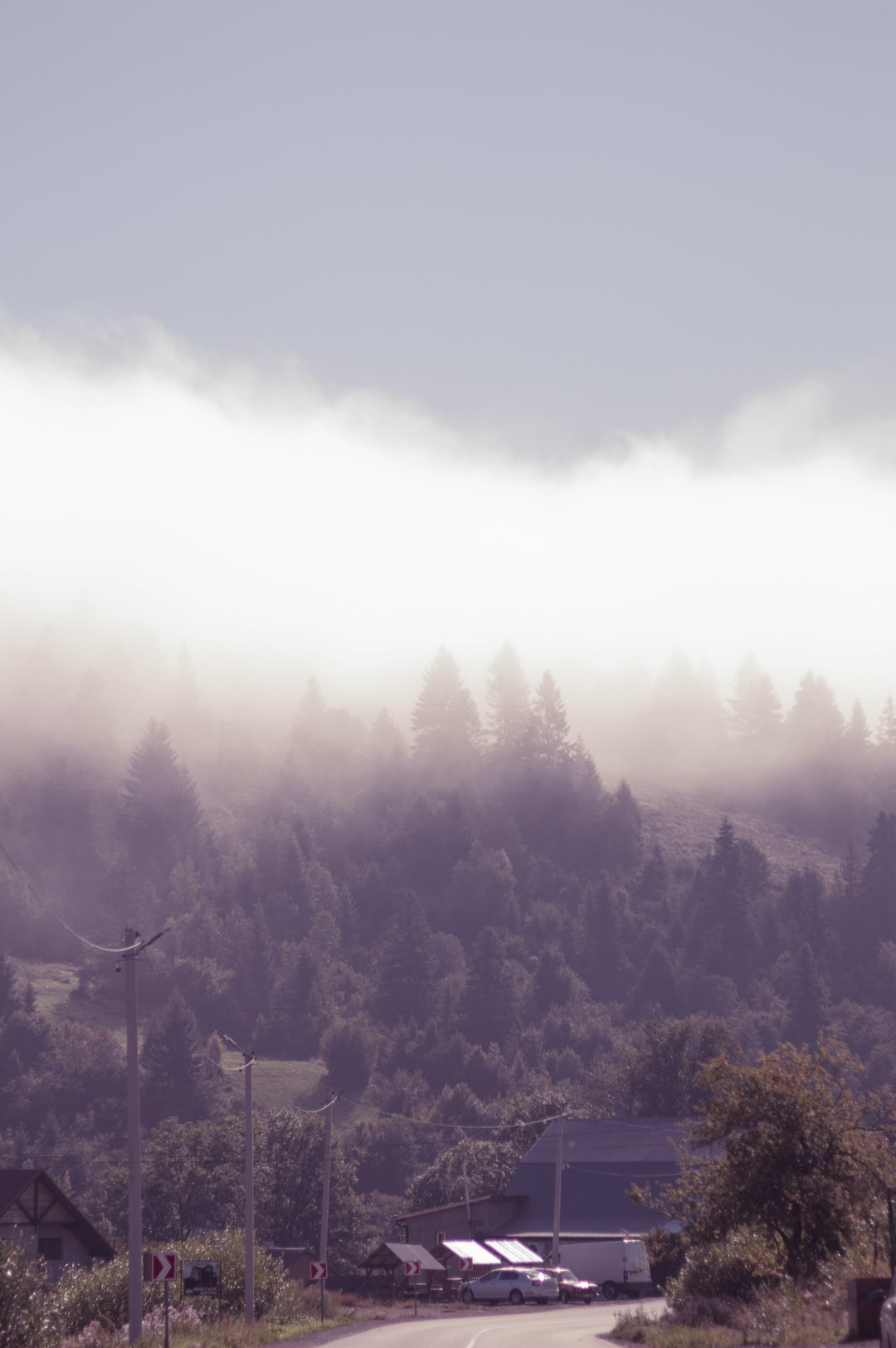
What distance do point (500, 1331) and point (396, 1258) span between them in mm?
33761

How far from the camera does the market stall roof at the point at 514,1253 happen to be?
79.0 metres

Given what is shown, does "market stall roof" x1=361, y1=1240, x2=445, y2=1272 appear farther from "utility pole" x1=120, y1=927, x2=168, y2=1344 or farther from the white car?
"utility pole" x1=120, y1=927, x2=168, y2=1344

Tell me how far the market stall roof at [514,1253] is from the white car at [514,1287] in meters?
12.8

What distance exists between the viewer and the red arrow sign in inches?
1180

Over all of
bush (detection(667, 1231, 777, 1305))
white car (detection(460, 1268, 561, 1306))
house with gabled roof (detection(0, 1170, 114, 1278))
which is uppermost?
bush (detection(667, 1231, 777, 1305))

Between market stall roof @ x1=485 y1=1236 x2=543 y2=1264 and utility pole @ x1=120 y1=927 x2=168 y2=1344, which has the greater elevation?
utility pole @ x1=120 y1=927 x2=168 y2=1344

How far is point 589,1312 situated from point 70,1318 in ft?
77.8

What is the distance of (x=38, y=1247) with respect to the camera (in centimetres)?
5659

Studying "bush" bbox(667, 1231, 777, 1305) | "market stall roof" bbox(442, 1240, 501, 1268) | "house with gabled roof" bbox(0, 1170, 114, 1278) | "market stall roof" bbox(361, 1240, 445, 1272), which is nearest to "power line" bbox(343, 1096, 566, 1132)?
"market stall roof" bbox(442, 1240, 501, 1268)

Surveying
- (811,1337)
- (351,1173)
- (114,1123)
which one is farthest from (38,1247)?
(114,1123)

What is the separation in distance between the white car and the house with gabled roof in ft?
53.0

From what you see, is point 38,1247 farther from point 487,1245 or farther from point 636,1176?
point 636,1176

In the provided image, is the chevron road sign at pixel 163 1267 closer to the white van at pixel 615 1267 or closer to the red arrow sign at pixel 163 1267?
the red arrow sign at pixel 163 1267

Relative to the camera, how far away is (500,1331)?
39469mm
